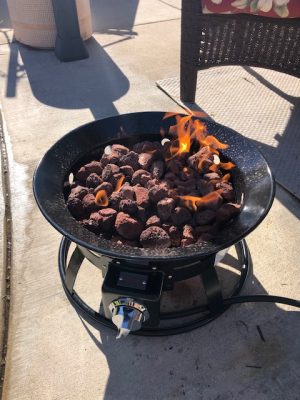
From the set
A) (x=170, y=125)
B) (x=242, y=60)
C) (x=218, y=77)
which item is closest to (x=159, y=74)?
(x=218, y=77)

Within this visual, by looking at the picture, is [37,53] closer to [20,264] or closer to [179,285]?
[20,264]

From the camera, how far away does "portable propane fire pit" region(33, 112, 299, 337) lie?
110cm

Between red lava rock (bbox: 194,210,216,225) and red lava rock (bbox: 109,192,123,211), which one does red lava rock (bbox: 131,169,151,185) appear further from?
red lava rock (bbox: 194,210,216,225)

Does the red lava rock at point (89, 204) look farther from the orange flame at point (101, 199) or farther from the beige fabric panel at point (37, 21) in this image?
the beige fabric panel at point (37, 21)

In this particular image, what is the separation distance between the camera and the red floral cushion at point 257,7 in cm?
221

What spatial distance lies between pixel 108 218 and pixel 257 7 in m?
1.88

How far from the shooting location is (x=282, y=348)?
142 centimetres

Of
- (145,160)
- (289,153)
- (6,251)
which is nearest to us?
(145,160)

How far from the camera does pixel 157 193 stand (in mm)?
1300

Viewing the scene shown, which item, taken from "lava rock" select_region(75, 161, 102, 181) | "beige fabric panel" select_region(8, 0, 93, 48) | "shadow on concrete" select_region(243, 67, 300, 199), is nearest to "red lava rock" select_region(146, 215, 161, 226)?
"lava rock" select_region(75, 161, 102, 181)

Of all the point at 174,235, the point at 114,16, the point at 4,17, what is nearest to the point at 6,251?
the point at 174,235

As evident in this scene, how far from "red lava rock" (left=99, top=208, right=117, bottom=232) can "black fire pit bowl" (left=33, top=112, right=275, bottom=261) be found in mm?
105

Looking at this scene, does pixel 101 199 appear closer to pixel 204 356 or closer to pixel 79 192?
pixel 79 192

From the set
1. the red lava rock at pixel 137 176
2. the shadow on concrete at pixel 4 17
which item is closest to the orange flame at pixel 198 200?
the red lava rock at pixel 137 176
